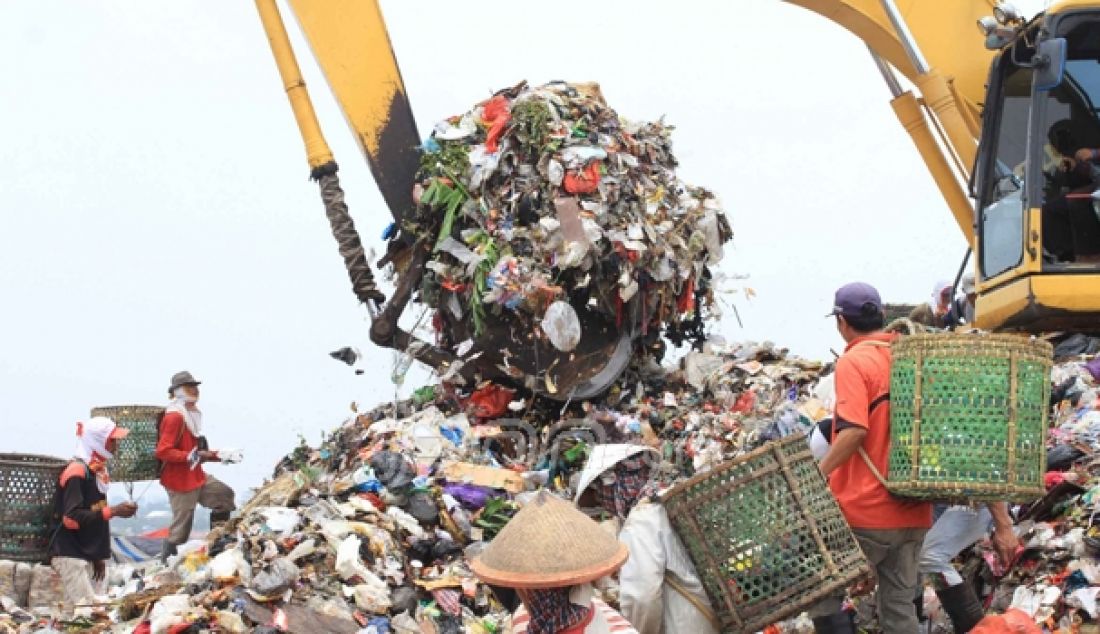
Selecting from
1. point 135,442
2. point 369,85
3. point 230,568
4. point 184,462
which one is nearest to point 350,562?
point 230,568

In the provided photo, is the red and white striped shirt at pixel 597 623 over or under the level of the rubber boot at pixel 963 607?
over

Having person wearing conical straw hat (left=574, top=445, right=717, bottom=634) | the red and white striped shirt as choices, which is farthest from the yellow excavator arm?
the red and white striped shirt

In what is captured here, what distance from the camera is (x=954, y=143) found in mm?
7387

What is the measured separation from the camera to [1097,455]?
4.77m

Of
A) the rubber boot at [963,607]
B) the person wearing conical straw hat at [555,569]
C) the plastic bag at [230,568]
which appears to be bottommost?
the rubber boot at [963,607]

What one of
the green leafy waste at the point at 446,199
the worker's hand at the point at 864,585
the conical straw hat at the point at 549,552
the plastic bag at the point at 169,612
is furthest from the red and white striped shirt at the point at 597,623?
the green leafy waste at the point at 446,199

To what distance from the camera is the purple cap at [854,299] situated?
386 cm

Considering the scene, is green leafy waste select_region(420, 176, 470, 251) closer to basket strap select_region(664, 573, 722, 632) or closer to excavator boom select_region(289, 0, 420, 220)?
excavator boom select_region(289, 0, 420, 220)

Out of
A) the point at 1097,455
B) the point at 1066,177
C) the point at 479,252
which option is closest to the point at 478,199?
the point at 479,252

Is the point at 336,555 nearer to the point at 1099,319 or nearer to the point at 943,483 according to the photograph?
the point at 943,483

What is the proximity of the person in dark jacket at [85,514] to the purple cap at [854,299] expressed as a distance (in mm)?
4496

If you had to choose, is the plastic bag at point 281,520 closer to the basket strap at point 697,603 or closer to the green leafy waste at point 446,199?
the basket strap at point 697,603

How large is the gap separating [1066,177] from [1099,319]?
0.82m

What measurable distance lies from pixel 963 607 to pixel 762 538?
116 cm
